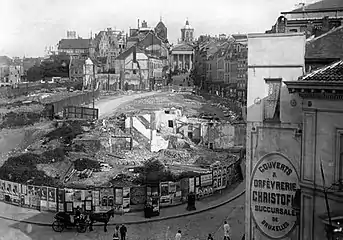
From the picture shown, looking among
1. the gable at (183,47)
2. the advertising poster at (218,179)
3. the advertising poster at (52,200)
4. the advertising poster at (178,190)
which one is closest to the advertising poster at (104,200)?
the advertising poster at (52,200)

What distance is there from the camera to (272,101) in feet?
Result: 47.4

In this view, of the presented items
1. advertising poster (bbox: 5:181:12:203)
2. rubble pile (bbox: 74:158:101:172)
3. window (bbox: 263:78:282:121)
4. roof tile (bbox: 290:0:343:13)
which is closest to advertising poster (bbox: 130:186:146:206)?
advertising poster (bbox: 5:181:12:203)

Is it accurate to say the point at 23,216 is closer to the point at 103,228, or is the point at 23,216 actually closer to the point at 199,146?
the point at 103,228

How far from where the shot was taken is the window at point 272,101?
46.9 feet

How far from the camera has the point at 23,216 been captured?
20203 millimetres

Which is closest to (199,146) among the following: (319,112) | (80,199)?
(80,199)

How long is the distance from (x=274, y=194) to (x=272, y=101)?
100 inches

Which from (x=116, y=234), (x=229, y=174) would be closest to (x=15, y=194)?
(x=116, y=234)

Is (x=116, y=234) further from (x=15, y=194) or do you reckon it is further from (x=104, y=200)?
(x=15, y=194)

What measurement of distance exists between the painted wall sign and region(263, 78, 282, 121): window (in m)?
1.06

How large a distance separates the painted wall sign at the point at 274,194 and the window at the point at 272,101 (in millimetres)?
1059

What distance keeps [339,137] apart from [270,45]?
3.59 m

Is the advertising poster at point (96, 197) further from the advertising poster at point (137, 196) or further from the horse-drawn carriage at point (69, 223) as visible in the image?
the horse-drawn carriage at point (69, 223)

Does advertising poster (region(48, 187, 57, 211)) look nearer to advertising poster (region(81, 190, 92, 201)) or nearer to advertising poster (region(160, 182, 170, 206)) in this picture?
advertising poster (region(81, 190, 92, 201))
